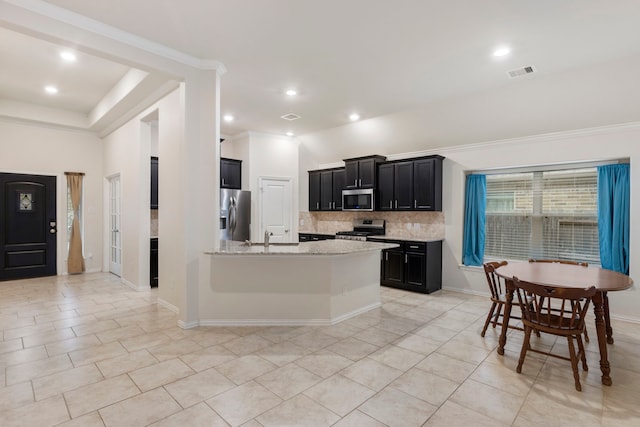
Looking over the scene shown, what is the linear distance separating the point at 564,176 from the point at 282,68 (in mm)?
4331

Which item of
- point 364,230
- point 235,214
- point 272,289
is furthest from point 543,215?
point 235,214

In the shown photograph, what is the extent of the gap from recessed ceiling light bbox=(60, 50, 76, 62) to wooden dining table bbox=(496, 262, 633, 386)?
223 inches

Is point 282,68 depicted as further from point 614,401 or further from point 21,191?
point 21,191

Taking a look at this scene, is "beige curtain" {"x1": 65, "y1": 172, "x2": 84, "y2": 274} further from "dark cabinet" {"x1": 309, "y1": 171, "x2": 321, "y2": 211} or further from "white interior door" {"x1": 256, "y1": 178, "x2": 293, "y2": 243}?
"dark cabinet" {"x1": 309, "y1": 171, "x2": 321, "y2": 211}

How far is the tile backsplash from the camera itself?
598 centimetres

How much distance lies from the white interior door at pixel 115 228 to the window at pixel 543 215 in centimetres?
708

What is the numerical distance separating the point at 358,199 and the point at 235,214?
2539mm

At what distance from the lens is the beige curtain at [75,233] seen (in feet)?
22.5

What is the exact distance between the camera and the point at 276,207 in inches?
295

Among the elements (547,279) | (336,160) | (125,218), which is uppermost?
(336,160)

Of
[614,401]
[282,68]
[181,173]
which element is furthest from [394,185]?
[614,401]

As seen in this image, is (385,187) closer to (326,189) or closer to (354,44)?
(326,189)

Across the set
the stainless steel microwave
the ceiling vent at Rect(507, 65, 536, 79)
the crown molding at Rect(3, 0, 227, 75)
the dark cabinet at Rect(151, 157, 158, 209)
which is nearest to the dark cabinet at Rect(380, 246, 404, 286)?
the stainless steel microwave

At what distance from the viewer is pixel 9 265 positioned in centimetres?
627
